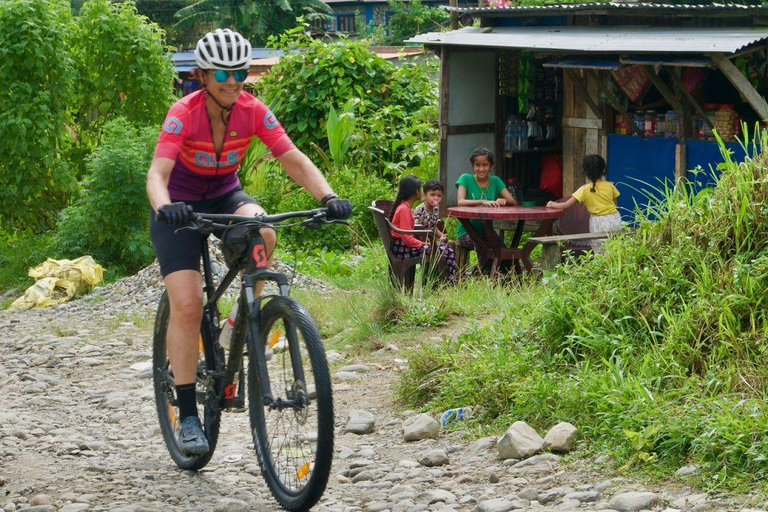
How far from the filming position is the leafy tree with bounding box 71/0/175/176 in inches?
590

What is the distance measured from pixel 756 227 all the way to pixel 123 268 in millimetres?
9175

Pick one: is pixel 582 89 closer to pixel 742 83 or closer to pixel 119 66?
pixel 742 83

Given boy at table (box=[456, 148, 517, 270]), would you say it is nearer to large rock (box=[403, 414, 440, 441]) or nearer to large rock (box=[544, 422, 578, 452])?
large rock (box=[403, 414, 440, 441])

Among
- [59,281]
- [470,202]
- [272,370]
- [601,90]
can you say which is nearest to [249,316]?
[272,370]

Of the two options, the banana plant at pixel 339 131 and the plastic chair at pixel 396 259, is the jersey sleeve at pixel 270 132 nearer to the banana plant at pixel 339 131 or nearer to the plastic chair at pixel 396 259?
the plastic chair at pixel 396 259

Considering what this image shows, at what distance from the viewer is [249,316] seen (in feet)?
16.1

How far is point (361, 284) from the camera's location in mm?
11898

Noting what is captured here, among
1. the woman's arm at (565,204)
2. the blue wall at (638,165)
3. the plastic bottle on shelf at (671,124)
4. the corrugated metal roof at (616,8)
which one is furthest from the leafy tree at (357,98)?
the woman's arm at (565,204)

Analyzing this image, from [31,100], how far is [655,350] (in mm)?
10520

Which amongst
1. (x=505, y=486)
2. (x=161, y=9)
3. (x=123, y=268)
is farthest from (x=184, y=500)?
(x=161, y=9)

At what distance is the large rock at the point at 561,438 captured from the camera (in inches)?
207

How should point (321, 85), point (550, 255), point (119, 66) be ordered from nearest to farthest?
point (550, 255)
point (119, 66)
point (321, 85)

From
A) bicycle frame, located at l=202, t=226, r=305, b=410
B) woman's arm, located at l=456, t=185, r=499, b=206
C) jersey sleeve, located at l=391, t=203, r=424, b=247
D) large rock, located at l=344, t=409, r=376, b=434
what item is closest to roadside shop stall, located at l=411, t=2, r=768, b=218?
woman's arm, located at l=456, t=185, r=499, b=206

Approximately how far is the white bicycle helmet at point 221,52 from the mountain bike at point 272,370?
2.38ft
